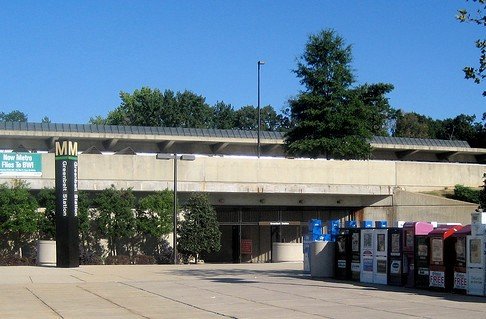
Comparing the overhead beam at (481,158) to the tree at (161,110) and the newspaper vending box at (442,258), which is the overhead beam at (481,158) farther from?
the newspaper vending box at (442,258)

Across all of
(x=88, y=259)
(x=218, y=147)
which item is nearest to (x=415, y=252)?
(x=88, y=259)

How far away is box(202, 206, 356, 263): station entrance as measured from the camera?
47.1 m

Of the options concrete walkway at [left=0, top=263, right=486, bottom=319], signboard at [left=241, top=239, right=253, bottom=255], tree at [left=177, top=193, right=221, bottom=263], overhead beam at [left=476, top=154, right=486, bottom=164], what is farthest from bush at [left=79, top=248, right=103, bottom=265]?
overhead beam at [left=476, top=154, right=486, bottom=164]

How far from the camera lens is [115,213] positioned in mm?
39812

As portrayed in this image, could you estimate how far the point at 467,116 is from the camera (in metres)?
107

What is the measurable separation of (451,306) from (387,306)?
1390 millimetres

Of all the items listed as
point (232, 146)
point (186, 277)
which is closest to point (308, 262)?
point (186, 277)

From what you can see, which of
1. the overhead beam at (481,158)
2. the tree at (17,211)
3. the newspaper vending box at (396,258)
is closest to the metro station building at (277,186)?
the tree at (17,211)

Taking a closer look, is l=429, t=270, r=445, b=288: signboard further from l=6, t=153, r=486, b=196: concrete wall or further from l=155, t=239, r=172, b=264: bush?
l=6, t=153, r=486, b=196: concrete wall

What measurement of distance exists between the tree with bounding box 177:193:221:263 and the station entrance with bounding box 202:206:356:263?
5.14 meters

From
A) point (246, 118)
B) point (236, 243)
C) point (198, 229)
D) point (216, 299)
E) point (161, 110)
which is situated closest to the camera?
point (216, 299)

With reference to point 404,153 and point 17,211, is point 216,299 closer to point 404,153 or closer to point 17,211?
point 17,211

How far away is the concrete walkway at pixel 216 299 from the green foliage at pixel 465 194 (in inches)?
891

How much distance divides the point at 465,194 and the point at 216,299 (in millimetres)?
31496
